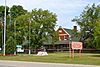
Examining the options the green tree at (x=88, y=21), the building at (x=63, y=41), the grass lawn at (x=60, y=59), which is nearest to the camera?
the grass lawn at (x=60, y=59)

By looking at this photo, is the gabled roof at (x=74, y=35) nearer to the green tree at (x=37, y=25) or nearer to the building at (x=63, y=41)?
the building at (x=63, y=41)

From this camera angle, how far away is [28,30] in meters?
86.4

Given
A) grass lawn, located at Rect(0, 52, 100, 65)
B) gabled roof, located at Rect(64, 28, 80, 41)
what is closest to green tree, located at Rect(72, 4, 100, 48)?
gabled roof, located at Rect(64, 28, 80, 41)

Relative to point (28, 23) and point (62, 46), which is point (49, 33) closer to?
point (28, 23)

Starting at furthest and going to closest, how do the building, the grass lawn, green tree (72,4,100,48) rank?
1. the building
2. green tree (72,4,100,48)
3. the grass lawn

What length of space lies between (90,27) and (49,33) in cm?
1155

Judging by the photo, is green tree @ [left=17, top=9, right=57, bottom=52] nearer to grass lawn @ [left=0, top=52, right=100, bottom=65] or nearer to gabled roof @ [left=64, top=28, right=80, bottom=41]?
gabled roof @ [left=64, top=28, right=80, bottom=41]

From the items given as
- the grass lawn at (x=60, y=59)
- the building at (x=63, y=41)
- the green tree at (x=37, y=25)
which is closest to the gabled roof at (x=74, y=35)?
the building at (x=63, y=41)

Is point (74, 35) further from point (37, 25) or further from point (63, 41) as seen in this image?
point (37, 25)

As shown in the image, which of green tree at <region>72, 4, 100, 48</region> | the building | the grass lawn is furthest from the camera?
the building

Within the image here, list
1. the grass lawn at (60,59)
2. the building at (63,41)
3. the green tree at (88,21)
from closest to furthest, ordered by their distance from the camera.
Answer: the grass lawn at (60,59) < the green tree at (88,21) < the building at (63,41)

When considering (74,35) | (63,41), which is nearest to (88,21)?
(74,35)

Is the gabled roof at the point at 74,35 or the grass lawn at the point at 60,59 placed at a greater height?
the gabled roof at the point at 74,35

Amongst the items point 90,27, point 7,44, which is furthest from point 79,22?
point 7,44
